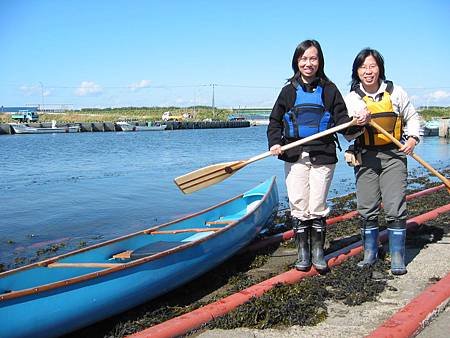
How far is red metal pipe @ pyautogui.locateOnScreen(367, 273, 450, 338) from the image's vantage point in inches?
134

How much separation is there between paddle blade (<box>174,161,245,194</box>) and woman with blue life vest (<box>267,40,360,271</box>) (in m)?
0.85

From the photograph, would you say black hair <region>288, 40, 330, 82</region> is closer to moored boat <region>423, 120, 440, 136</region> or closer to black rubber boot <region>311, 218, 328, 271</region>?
black rubber boot <region>311, 218, 328, 271</region>

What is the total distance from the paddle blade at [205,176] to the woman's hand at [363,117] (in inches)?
60.4

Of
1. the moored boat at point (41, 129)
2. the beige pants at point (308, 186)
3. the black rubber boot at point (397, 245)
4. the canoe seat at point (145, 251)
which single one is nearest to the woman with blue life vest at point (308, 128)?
the beige pants at point (308, 186)

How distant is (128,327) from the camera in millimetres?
4324

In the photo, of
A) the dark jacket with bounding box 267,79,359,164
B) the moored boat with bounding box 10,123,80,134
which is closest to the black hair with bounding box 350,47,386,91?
the dark jacket with bounding box 267,79,359,164

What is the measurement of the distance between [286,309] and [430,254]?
2400 millimetres

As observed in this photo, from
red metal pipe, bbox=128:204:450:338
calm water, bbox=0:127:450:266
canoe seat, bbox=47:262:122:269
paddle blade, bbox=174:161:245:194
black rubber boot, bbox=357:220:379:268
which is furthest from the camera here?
calm water, bbox=0:127:450:266

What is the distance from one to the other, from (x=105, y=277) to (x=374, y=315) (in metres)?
Answer: 2.35

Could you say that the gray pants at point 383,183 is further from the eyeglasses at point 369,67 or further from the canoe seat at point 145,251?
the canoe seat at point 145,251

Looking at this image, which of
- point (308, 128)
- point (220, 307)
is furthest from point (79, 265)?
point (308, 128)

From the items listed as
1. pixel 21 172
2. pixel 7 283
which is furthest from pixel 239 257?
pixel 21 172

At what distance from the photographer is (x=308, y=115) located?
474 cm

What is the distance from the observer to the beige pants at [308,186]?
472 centimetres
